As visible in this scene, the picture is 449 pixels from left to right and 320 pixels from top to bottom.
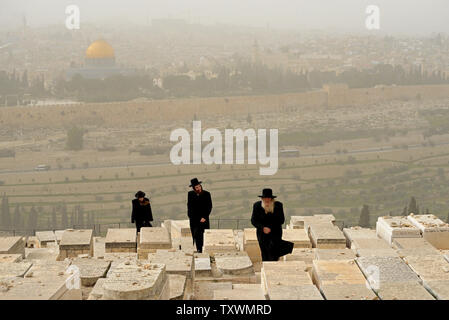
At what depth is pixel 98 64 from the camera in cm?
5950

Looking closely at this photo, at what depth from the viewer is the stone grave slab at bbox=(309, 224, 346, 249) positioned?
22.6ft

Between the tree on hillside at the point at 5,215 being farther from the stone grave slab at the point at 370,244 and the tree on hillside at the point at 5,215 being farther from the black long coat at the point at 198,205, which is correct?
the stone grave slab at the point at 370,244

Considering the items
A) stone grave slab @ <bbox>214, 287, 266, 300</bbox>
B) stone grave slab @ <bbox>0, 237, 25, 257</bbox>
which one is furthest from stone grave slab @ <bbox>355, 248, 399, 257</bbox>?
stone grave slab @ <bbox>0, 237, 25, 257</bbox>

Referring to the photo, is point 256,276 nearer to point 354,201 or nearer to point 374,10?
point 354,201

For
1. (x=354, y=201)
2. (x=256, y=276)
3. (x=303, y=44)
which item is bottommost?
(x=354, y=201)

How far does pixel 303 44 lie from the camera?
78.8m

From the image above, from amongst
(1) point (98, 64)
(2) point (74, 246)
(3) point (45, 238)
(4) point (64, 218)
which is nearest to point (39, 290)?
(2) point (74, 246)

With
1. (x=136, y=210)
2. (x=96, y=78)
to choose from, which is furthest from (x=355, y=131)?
(x=136, y=210)

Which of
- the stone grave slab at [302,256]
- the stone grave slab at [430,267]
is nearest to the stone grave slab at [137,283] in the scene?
the stone grave slab at [430,267]

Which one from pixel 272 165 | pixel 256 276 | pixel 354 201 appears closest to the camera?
pixel 256 276

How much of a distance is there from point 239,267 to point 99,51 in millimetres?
55087

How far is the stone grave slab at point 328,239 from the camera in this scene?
6.89 metres
